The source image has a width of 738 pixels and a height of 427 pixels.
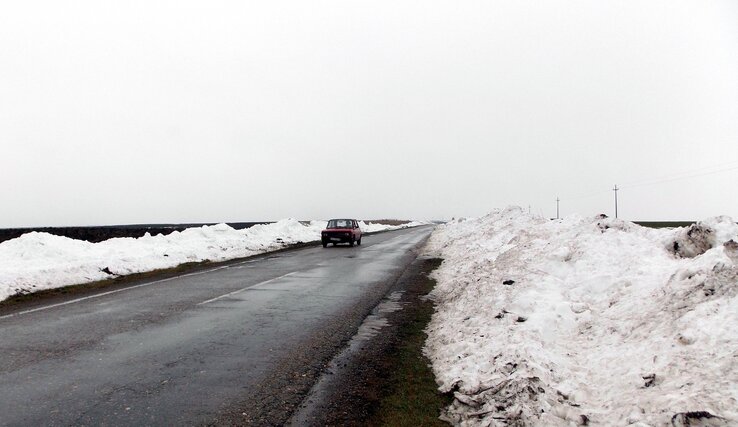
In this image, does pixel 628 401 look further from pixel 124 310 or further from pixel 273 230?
pixel 273 230

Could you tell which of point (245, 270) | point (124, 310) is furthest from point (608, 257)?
point (245, 270)

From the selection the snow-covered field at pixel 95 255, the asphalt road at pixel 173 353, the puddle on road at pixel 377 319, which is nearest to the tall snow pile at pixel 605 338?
the puddle on road at pixel 377 319

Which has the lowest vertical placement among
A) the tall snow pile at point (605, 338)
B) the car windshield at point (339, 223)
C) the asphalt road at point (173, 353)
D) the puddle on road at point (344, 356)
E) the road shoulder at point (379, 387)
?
the road shoulder at point (379, 387)

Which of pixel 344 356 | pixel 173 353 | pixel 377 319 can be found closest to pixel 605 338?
pixel 344 356

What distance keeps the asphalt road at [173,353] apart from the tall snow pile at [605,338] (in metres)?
1.93

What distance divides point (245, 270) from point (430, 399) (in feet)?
42.2

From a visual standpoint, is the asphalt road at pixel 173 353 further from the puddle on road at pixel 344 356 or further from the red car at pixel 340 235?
the red car at pixel 340 235

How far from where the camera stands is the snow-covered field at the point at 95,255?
12.7m

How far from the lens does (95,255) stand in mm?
18438

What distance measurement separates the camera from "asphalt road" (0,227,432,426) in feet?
14.6

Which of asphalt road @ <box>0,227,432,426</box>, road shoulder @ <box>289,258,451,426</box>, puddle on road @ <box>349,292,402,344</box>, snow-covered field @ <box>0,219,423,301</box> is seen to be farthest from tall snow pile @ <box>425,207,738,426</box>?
snow-covered field @ <box>0,219,423,301</box>

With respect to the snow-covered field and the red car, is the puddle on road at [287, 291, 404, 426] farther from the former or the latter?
the red car

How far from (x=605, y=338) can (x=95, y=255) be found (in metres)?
19.2

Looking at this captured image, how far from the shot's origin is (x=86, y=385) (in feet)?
16.5
